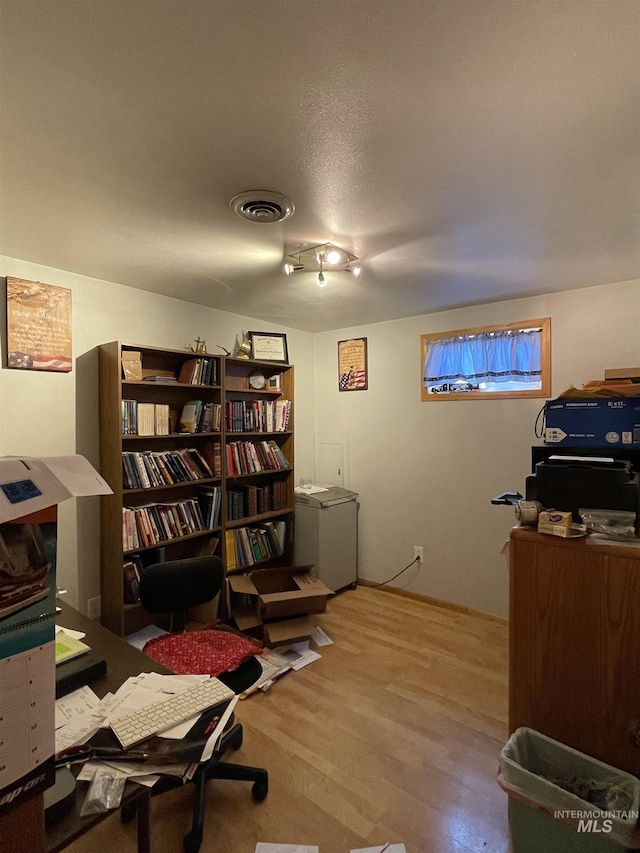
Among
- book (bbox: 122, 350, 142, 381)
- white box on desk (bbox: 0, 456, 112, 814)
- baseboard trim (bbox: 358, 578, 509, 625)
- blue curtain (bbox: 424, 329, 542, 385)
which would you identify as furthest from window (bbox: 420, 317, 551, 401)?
white box on desk (bbox: 0, 456, 112, 814)

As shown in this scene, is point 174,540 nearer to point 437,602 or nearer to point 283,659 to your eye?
point 283,659

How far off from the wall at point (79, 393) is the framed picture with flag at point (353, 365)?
143 cm

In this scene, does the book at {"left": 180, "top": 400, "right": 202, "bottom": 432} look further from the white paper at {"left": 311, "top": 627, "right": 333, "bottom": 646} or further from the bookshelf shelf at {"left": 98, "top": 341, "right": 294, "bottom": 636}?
the white paper at {"left": 311, "top": 627, "right": 333, "bottom": 646}

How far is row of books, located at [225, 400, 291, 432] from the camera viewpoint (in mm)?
3057

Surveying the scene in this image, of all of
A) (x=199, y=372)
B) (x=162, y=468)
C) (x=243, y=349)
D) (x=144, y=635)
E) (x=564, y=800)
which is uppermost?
(x=243, y=349)

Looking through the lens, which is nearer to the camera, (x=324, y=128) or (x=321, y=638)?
(x=324, y=128)

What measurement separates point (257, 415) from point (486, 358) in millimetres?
1779

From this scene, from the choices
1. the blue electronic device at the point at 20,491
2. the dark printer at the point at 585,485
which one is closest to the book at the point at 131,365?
the blue electronic device at the point at 20,491

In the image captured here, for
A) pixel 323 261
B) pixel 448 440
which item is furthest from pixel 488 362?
pixel 323 261

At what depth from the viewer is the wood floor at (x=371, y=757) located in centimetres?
145

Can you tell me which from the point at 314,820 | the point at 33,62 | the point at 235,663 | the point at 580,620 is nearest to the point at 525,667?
the point at 580,620

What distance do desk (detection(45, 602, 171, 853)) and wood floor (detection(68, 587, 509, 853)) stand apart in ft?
2.12

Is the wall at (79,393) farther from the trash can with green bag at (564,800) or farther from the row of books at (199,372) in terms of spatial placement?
the trash can with green bag at (564,800)

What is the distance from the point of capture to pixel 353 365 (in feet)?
12.3
